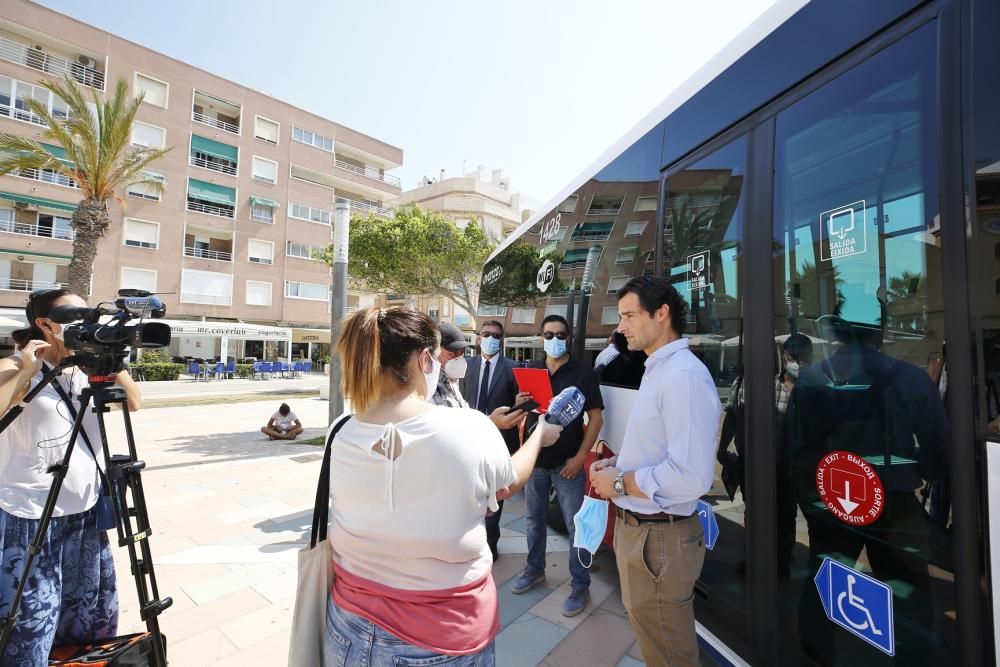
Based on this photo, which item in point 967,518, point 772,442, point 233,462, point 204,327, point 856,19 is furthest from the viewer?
point 204,327

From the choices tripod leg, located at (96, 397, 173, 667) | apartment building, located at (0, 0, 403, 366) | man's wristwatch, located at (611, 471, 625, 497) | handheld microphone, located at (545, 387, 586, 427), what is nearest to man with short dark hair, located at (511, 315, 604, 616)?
handheld microphone, located at (545, 387, 586, 427)

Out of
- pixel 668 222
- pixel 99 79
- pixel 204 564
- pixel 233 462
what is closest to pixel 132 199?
pixel 99 79

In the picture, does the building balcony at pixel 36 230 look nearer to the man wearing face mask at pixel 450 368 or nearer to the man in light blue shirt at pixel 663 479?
the man wearing face mask at pixel 450 368

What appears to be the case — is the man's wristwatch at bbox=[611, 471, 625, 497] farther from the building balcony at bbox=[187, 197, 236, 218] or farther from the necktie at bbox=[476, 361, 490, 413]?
the building balcony at bbox=[187, 197, 236, 218]

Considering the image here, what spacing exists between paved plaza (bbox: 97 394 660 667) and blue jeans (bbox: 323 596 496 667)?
1.82 meters

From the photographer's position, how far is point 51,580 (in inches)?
91.4

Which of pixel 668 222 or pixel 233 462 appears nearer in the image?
pixel 668 222

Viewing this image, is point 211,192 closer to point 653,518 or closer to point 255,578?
point 255,578

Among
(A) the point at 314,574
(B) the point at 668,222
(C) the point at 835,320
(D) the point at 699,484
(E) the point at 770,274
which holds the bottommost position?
(A) the point at 314,574

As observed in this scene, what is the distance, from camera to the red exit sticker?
1658 mm

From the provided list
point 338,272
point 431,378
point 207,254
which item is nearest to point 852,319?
point 431,378

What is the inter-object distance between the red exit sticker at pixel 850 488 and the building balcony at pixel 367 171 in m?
42.6

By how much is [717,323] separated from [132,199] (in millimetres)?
37468

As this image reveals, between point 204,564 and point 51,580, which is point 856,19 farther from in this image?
point 204,564
